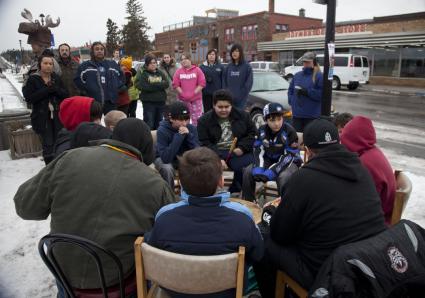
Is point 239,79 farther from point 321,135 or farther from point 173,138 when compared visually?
point 321,135

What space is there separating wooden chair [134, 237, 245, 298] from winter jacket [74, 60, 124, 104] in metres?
4.46

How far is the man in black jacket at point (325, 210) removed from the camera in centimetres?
196

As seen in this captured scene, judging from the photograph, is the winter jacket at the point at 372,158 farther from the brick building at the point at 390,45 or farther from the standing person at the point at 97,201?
the brick building at the point at 390,45

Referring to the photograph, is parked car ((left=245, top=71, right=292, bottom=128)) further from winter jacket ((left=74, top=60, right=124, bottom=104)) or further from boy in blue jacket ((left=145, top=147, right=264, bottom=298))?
boy in blue jacket ((left=145, top=147, right=264, bottom=298))

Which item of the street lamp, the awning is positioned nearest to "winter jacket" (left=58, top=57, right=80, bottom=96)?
the street lamp

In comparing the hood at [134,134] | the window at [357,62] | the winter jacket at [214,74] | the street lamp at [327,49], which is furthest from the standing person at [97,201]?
the window at [357,62]

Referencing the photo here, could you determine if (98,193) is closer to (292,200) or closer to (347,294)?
(292,200)

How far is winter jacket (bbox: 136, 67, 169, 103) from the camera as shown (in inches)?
264

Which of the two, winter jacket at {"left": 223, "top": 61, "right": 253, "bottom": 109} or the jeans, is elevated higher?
winter jacket at {"left": 223, "top": 61, "right": 253, "bottom": 109}

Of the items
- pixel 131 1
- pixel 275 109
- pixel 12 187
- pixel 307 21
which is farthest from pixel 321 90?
pixel 131 1

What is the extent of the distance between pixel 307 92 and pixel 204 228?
4.34 metres

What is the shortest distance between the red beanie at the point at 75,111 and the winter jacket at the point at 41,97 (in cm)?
171

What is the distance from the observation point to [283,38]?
111 ft

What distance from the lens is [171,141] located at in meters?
4.17
